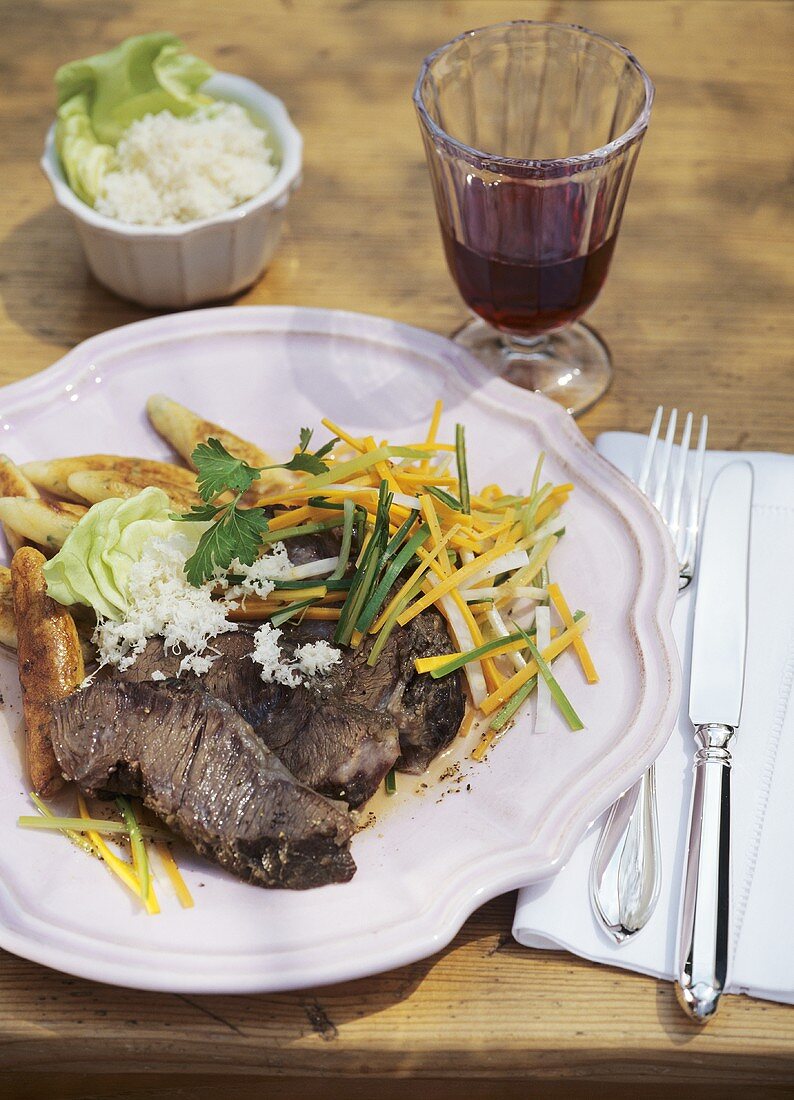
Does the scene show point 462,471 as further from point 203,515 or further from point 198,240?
point 198,240

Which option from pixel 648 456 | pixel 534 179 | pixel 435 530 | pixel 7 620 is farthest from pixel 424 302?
pixel 7 620

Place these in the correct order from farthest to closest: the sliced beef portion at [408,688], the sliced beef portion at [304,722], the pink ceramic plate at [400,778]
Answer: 1. the sliced beef portion at [408,688]
2. the sliced beef portion at [304,722]
3. the pink ceramic plate at [400,778]

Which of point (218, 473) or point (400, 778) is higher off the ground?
point (218, 473)

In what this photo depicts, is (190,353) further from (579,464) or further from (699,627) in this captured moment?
(699,627)

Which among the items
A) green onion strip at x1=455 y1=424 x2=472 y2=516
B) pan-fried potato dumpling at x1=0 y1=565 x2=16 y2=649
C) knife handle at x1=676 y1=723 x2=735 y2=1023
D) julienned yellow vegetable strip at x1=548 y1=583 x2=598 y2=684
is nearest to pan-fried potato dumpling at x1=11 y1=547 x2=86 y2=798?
pan-fried potato dumpling at x1=0 y1=565 x2=16 y2=649

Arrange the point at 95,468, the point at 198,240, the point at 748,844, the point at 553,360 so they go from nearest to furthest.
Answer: the point at 748,844
the point at 95,468
the point at 198,240
the point at 553,360

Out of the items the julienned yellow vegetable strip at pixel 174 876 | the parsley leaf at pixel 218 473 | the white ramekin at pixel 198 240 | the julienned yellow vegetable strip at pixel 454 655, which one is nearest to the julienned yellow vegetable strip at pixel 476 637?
the julienned yellow vegetable strip at pixel 454 655

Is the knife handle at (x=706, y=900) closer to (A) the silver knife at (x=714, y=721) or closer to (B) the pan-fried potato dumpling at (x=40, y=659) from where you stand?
(A) the silver knife at (x=714, y=721)

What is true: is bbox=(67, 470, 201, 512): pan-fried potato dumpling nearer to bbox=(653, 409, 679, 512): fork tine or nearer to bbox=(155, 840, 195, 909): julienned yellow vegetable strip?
bbox=(155, 840, 195, 909): julienned yellow vegetable strip

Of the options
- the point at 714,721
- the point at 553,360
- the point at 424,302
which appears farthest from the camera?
the point at 424,302
